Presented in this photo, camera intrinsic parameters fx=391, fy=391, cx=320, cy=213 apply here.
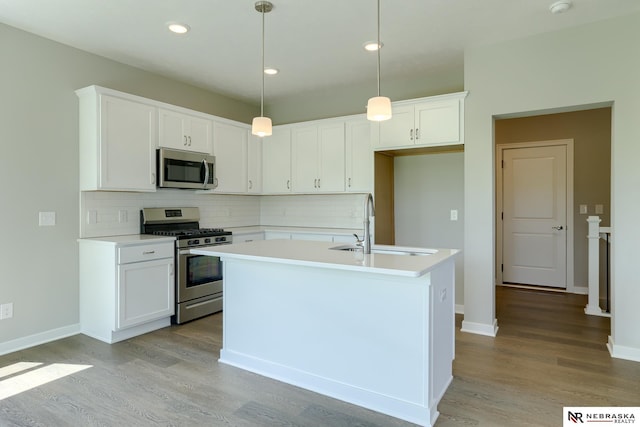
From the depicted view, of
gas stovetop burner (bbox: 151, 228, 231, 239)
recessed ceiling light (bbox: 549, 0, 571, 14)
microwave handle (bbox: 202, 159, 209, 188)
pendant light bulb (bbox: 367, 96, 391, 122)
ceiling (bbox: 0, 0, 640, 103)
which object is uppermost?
ceiling (bbox: 0, 0, 640, 103)

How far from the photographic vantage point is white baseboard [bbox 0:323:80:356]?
10.5ft

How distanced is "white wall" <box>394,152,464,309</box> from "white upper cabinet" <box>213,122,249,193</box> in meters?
1.94

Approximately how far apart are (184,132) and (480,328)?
11.8 feet

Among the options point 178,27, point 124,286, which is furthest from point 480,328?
point 178,27

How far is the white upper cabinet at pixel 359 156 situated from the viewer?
4453 millimetres

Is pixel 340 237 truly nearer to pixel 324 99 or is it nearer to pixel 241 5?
pixel 324 99

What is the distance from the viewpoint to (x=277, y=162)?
522cm

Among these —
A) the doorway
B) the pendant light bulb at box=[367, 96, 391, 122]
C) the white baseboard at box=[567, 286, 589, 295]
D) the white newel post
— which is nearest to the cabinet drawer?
the pendant light bulb at box=[367, 96, 391, 122]

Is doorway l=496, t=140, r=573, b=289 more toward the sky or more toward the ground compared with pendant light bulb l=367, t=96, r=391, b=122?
more toward the ground

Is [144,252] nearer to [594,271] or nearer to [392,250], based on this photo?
[392,250]

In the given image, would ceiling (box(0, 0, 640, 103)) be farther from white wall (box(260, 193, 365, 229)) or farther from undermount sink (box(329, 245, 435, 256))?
undermount sink (box(329, 245, 435, 256))

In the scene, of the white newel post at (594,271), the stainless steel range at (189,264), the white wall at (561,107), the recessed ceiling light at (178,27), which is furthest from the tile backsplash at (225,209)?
the white newel post at (594,271)

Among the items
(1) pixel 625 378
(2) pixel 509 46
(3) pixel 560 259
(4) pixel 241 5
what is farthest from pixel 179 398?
(3) pixel 560 259

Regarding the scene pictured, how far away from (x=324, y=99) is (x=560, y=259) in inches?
154
